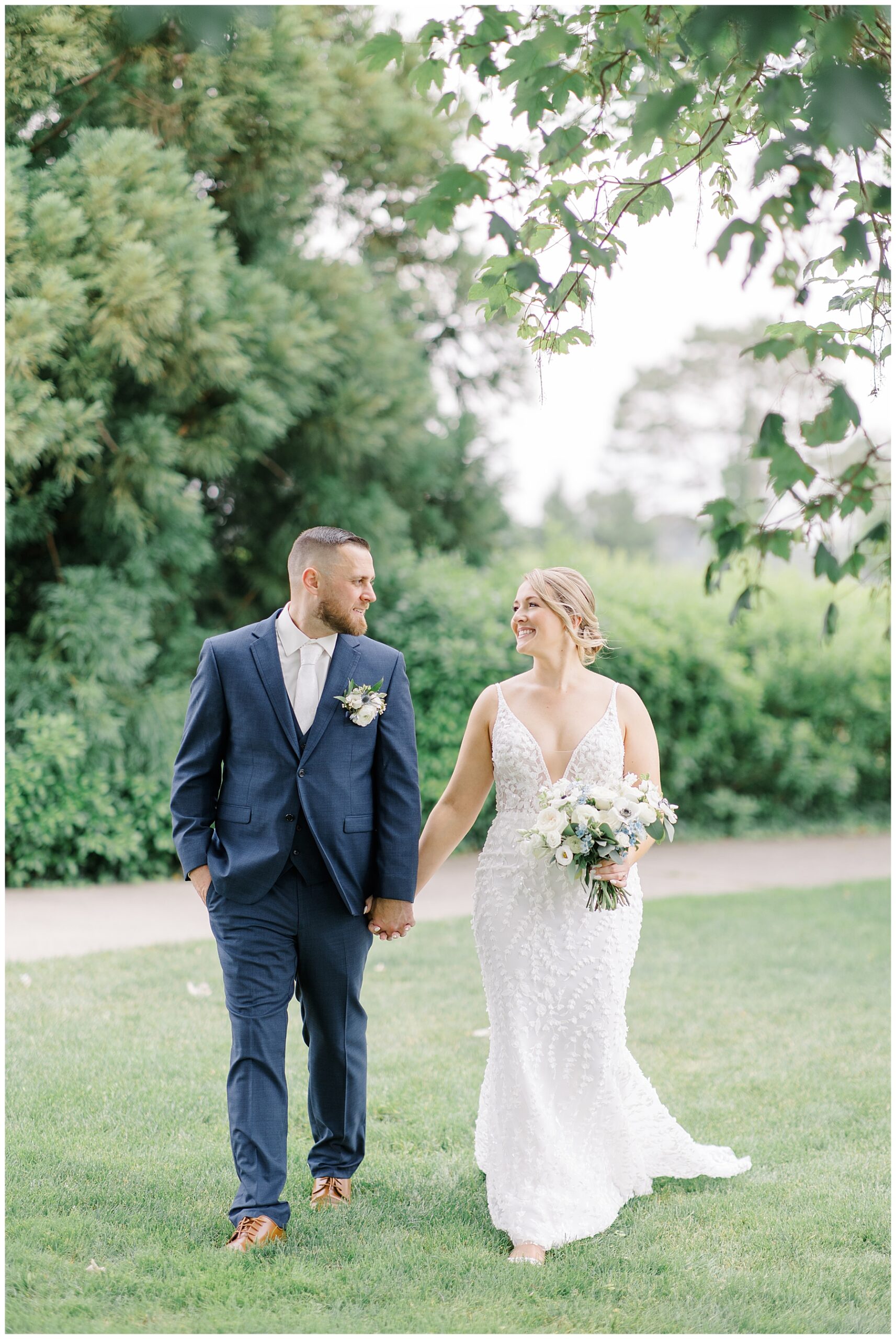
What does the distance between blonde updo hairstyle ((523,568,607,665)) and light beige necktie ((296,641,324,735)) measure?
779mm

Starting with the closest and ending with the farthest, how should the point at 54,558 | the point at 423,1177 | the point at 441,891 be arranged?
1. the point at 423,1177
2. the point at 54,558
3. the point at 441,891

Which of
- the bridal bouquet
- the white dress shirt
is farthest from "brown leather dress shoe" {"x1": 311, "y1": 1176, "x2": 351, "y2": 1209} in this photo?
the white dress shirt

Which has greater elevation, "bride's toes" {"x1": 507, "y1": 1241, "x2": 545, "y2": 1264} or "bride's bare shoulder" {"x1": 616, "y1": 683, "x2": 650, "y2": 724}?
"bride's bare shoulder" {"x1": 616, "y1": 683, "x2": 650, "y2": 724}

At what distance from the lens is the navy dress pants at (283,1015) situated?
12.5ft

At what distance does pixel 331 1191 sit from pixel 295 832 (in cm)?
130

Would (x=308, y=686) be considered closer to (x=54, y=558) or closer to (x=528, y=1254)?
(x=528, y=1254)

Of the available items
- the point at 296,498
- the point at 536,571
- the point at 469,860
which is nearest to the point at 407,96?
the point at 296,498

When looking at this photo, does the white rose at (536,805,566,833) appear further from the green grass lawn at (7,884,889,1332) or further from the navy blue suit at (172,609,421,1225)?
the green grass lawn at (7,884,889,1332)

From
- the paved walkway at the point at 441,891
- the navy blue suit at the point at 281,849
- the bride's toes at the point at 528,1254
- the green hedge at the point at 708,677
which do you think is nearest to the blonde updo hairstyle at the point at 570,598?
the navy blue suit at the point at 281,849

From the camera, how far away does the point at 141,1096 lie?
16.8ft

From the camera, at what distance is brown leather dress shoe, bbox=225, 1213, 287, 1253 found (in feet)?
12.1

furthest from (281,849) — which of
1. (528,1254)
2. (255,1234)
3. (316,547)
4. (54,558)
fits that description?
(54,558)

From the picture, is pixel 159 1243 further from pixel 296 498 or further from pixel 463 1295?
pixel 296 498

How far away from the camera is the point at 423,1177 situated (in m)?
4.42
